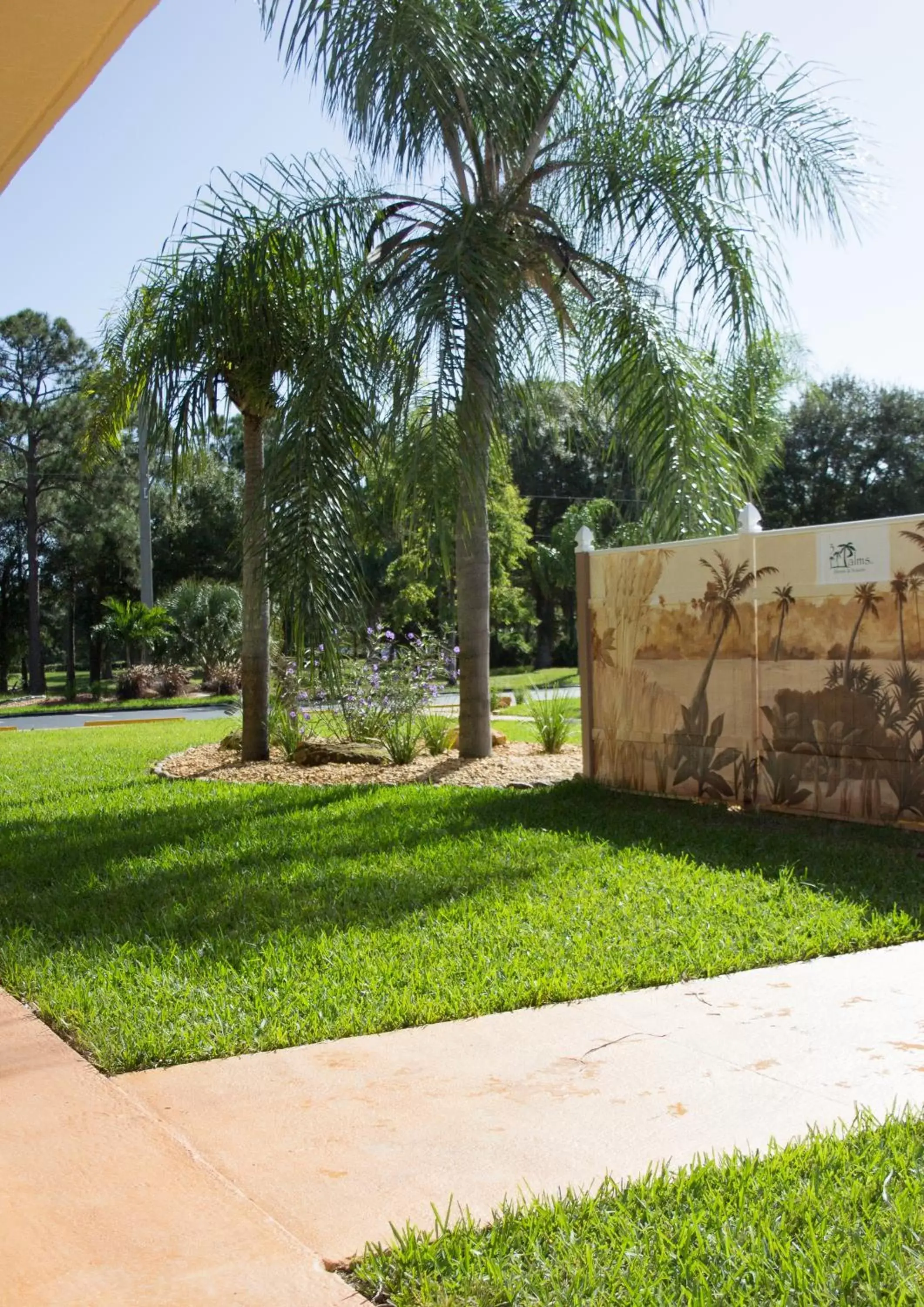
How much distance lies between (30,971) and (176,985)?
0.70 m

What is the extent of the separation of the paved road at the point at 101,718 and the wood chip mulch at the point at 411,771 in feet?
31.6

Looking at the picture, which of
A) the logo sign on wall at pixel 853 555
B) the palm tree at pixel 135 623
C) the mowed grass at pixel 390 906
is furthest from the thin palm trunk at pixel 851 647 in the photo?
the palm tree at pixel 135 623

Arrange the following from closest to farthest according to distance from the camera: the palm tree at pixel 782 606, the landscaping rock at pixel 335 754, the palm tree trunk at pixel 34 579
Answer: the palm tree at pixel 782 606, the landscaping rock at pixel 335 754, the palm tree trunk at pixel 34 579

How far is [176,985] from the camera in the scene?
4848 millimetres

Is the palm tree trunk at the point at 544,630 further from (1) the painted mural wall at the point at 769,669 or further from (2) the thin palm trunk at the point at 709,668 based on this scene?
(2) the thin palm trunk at the point at 709,668

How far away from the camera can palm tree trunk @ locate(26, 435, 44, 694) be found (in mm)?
38062

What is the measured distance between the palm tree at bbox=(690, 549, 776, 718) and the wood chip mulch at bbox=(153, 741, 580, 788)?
1737 mm

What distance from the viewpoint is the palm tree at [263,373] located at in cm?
912

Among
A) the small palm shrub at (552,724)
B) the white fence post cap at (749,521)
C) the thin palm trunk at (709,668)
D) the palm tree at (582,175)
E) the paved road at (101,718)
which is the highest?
the palm tree at (582,175)

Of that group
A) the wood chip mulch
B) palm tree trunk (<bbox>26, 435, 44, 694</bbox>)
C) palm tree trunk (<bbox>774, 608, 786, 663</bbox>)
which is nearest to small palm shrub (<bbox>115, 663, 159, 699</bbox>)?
palm tree trunk (<bbox>26, 435, 44, 694</bbox>)

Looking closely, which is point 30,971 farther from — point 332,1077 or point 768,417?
point 768,417

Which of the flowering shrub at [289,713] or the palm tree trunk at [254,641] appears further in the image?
the flowering shrub at [289,713]

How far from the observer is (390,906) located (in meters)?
6.13

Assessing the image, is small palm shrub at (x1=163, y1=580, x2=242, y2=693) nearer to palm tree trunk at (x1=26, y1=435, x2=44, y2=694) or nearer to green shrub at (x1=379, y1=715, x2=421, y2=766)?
palm tree trunk at (x1=26, y1=435, x2=44, y2=694)
